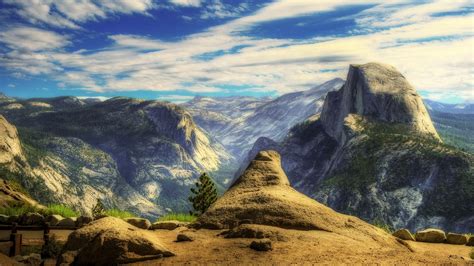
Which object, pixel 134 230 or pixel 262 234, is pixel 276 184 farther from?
pixel 134 230

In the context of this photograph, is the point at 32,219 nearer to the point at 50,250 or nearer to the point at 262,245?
the point at 50,250

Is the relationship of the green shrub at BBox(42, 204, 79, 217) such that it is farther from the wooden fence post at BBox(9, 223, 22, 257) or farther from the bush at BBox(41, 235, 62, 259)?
the bush at BBox(41, 235, 62, 259)

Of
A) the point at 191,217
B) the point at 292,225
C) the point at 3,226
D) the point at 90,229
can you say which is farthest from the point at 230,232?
the point at 3,226

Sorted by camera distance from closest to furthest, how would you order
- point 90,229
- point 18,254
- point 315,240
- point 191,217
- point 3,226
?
point 315,240, point 90,229, point 18,254, point 3,226, point 191,217

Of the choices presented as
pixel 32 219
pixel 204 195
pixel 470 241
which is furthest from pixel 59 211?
pixel 470 241

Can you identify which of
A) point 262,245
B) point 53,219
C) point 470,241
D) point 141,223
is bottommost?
point 470,241
